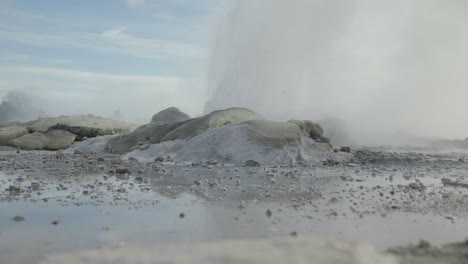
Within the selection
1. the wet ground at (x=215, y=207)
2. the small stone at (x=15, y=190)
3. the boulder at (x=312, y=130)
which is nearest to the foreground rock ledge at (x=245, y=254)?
the wet ground at (x=215, y=207)

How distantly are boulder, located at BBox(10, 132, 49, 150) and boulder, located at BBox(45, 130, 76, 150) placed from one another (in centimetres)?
42

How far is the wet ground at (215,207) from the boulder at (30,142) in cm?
2006

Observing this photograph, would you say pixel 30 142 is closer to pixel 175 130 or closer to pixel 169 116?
pixel 169 116

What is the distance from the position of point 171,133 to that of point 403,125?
31444 mm

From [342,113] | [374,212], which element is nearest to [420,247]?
[374,212]

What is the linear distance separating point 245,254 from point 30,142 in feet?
116

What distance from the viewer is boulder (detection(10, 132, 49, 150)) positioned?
37312 millimetres

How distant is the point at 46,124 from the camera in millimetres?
45812

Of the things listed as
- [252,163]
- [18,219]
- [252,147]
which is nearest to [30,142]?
[252,147]

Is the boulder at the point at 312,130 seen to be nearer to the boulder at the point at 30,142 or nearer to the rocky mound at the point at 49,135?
the rocky mound at the point at 49,135

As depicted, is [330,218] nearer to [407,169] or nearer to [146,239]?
[146,239]

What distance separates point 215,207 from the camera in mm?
10781

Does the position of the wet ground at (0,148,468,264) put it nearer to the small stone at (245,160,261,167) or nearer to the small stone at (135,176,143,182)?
the small stone at (135,176,143,182)

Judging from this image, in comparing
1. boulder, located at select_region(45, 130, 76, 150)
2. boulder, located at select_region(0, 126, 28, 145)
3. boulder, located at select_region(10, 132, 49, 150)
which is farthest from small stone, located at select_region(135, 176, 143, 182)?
boulder, located at select_region(0, 126, 28, 145)
